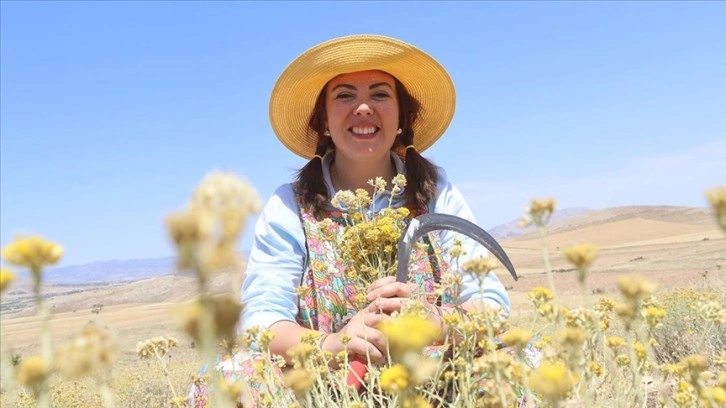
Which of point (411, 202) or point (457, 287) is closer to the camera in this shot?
point (457, 287)

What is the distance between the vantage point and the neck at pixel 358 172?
11.1ft

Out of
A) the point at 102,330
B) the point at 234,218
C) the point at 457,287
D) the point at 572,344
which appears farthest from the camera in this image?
the point at 457,287

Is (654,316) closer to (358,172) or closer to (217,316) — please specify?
(217,316)

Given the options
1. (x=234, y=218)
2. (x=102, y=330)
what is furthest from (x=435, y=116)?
(x=234, y=218)

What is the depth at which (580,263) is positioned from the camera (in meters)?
0.90

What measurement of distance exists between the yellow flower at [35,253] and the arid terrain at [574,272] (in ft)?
0.28

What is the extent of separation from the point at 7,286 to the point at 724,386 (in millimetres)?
1257

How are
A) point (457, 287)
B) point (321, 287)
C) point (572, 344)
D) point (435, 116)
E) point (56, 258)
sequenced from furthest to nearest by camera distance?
point (435, 116)
point (321, 287)
point (457, 287)
point (572, 344)
point (56, 258)

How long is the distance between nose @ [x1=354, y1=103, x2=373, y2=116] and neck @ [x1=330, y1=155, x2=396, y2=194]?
294 millimetres

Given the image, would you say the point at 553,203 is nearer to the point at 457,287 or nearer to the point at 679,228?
the point at 457,287

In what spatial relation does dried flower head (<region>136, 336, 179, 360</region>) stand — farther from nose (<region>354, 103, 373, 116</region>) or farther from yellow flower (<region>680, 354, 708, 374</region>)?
nose (<region>354, 103, 373, 116</region>)

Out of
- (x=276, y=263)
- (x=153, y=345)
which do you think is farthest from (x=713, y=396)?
(x=276, y=263)

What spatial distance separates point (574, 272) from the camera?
52.9 feet

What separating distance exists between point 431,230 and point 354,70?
120 cm
